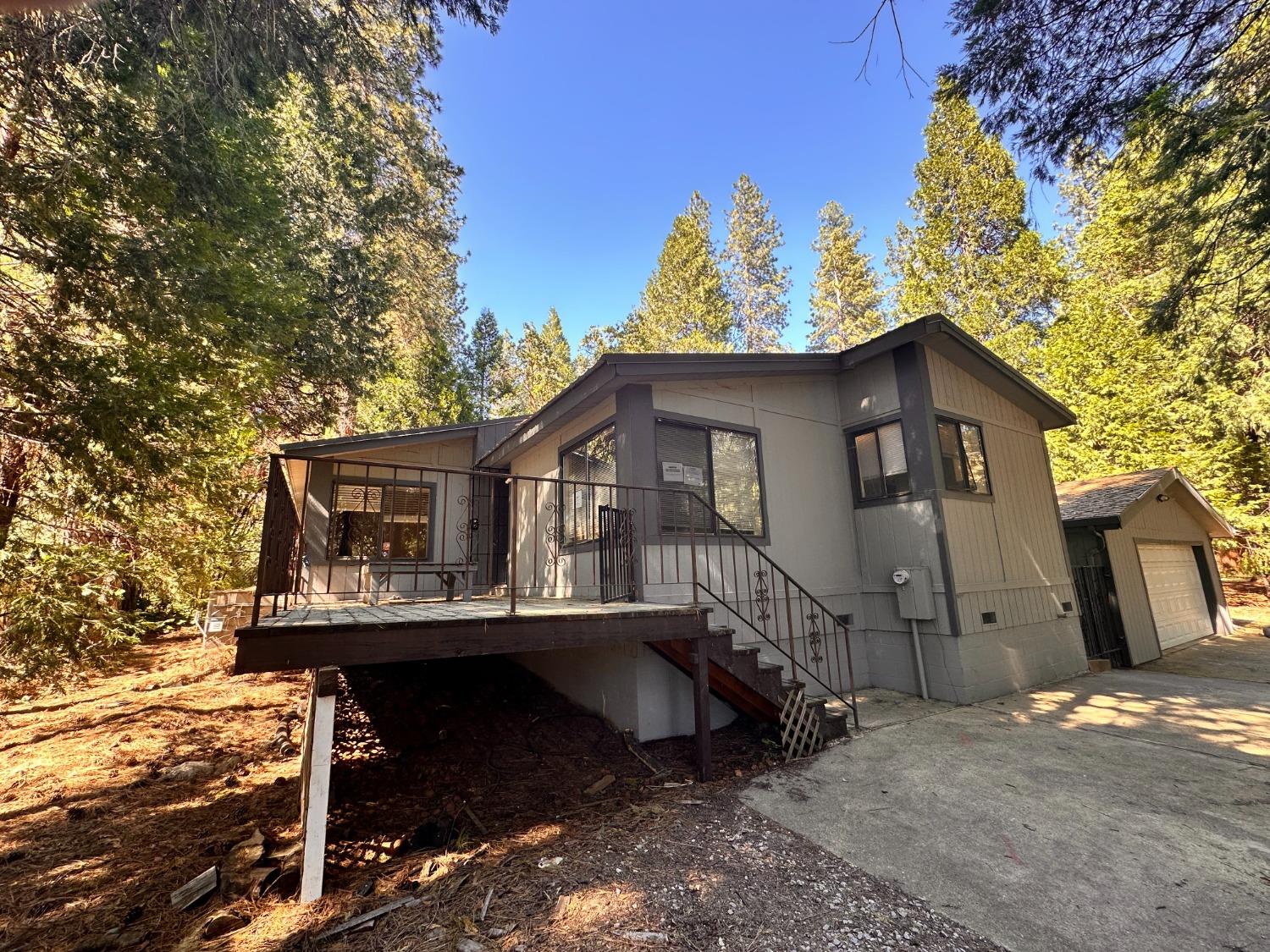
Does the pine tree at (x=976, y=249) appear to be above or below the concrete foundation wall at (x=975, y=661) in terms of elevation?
above

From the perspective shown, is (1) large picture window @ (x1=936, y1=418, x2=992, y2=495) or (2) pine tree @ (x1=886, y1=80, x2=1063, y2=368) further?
(2) pine tree @ (x1=886, y1=80, x2=1063, y2=368)

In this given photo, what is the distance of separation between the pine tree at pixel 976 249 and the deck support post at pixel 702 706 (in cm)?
1695

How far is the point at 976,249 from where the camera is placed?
58.9ft

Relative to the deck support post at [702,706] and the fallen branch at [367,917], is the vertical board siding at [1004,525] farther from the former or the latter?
the fallen branch at [367,917]

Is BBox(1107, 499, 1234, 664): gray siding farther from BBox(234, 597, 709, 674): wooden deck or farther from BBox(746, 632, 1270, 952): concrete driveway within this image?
Answer: BBox(234, 597, 709, 674): wooden deck

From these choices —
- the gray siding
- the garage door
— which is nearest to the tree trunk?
the gray siding

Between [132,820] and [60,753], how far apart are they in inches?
102

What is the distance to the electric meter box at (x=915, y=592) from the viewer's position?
6.13 metres

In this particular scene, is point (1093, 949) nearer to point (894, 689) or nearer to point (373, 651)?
point (373, 651)

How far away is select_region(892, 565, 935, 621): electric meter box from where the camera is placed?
613 cm

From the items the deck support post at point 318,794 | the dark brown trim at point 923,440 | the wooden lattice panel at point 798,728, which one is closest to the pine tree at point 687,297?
the dark brown trim at point 923,440

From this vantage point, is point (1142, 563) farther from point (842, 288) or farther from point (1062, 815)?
point (842, 288)

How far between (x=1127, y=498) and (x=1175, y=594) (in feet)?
11.6

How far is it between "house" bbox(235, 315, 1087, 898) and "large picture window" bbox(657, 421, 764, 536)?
0.03 meters
